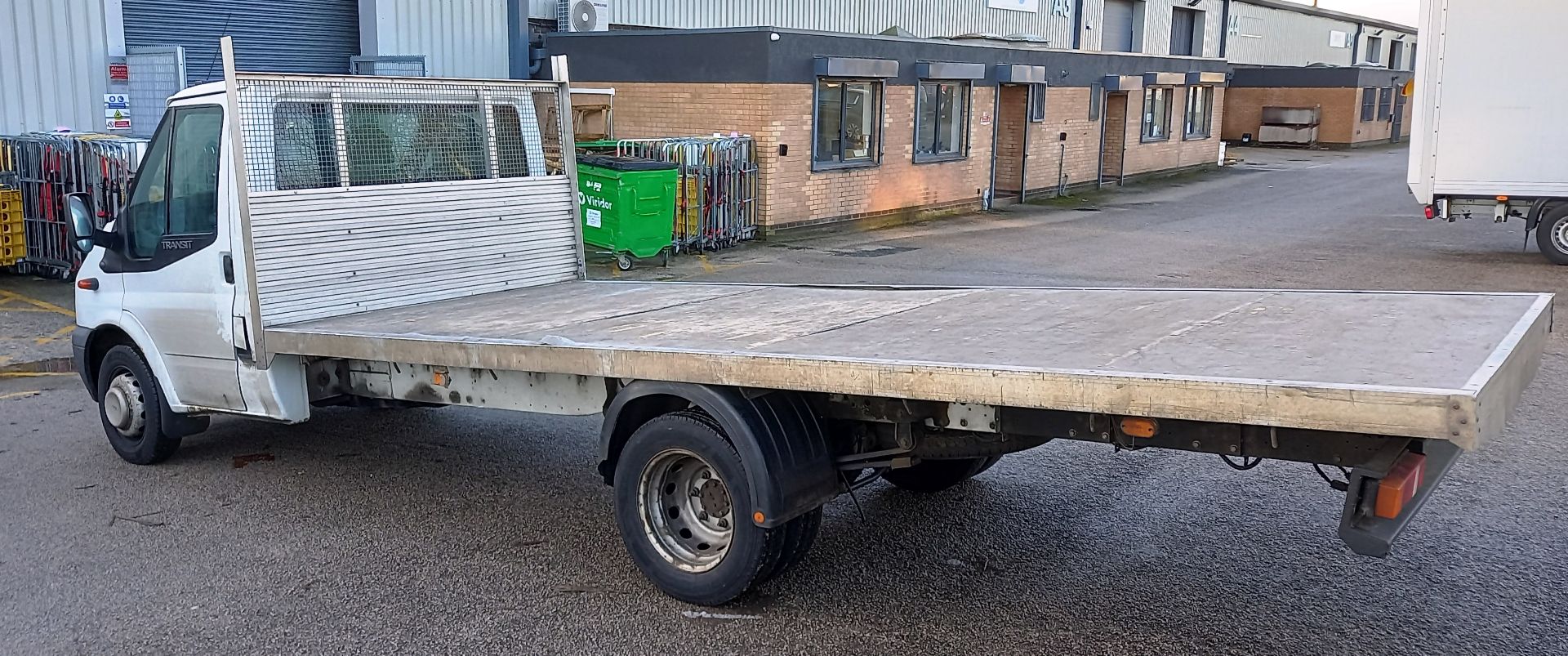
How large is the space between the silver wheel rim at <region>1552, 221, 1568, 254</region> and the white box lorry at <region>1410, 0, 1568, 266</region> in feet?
0.03

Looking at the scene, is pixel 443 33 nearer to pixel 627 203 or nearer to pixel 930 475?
pixel 627 203

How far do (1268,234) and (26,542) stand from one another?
18386 millimetres

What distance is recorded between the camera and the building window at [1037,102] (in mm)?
25188

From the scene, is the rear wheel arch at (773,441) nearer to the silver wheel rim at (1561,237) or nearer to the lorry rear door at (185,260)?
the lorry rear door at (185,260)

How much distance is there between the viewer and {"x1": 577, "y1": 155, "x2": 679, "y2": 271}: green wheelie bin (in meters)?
15.2

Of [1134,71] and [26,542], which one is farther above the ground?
[1134,71]

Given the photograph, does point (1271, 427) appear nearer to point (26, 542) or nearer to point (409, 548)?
point (409, 548)

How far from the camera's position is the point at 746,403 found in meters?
4.80

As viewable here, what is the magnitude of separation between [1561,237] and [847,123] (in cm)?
988

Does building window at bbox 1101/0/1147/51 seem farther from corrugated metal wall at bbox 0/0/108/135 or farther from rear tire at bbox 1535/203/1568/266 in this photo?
corrugated metal wall at bbox 0/0/108/135

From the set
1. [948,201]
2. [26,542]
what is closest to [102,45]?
[26,542]

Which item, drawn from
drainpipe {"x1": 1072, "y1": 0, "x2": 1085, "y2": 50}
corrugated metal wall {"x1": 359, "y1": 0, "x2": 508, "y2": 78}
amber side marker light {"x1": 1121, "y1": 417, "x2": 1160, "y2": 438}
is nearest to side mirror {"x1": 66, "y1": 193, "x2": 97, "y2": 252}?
amber side marker light {"x1": 1121, "y1": 417, "x2": 1160, "y2": 438}

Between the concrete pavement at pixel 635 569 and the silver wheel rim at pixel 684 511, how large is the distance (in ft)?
0.75

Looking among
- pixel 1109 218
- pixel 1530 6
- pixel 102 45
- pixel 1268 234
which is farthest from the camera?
pixel 1109 218
